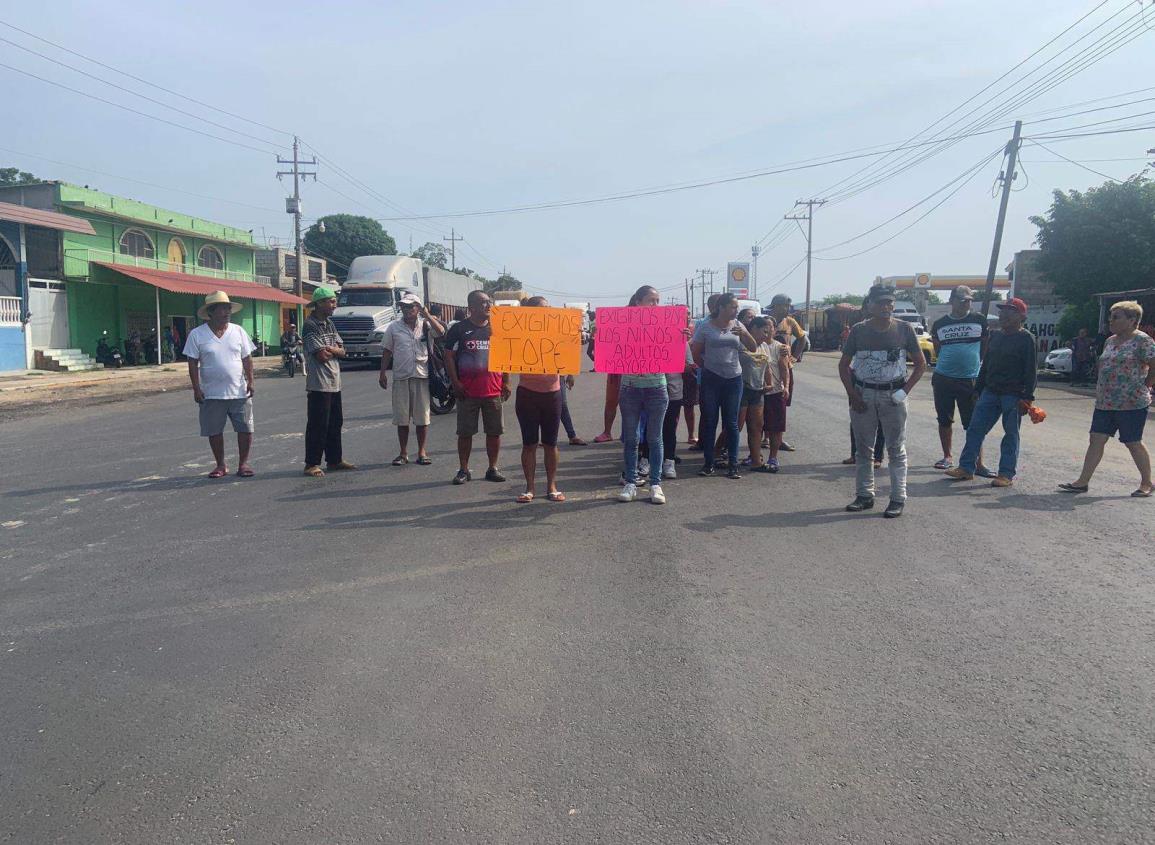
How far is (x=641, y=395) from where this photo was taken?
7168mm

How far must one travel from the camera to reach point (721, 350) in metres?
7.81

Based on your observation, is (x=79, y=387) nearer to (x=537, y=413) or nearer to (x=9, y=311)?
(x=9, y=311)

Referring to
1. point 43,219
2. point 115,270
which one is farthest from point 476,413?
point 115,270

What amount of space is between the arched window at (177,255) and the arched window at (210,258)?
1.23 meters

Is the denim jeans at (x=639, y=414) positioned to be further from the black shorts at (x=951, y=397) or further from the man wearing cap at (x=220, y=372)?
the man wearing cap at (x=220, y=372)

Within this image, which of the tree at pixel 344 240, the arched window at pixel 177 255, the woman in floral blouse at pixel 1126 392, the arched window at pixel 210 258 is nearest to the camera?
the woman in floral blouse at pixel 1126 392

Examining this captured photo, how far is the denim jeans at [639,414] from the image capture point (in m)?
7.11

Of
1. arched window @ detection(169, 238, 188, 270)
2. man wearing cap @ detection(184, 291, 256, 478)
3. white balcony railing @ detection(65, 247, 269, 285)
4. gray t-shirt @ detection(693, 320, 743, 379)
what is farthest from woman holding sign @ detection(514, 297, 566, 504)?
arched window @ detection(169, 238, 188, 270)

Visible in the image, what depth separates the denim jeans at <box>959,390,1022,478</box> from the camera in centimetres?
775

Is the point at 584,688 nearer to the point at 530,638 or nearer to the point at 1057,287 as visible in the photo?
the point at 530,638

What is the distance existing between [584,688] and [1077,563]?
3643mm

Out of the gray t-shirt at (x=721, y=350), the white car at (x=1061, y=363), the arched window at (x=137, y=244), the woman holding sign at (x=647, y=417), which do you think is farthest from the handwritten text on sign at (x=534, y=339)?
the arched window at (x=137, y=244)

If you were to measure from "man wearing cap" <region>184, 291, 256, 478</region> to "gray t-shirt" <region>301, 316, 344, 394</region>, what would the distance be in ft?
1.82

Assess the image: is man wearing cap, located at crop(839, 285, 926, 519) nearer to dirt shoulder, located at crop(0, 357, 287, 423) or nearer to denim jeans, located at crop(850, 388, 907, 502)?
denim jeans, located at crop(850, 388, 907, 502)
